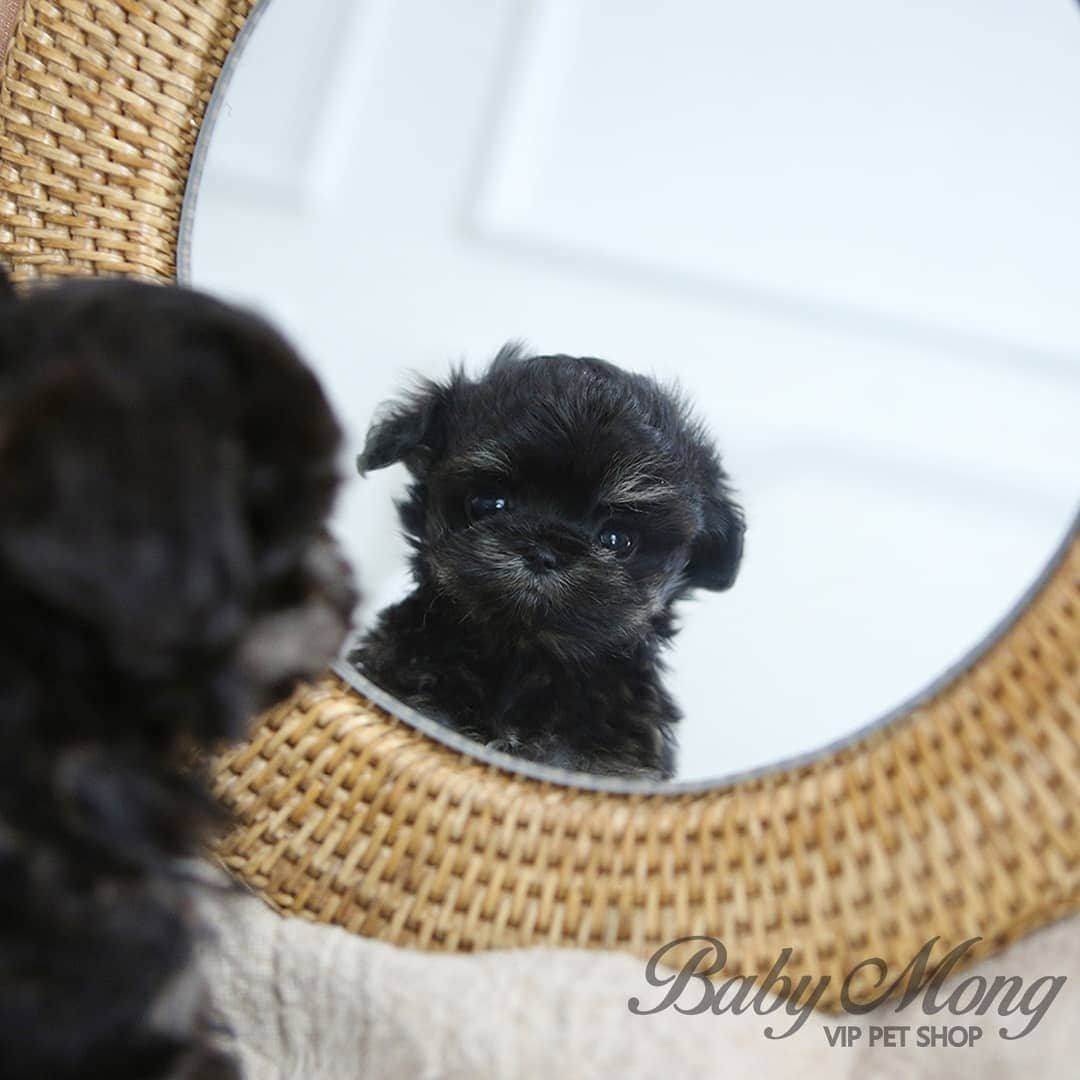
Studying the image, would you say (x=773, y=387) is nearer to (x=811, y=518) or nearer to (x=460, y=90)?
(x=811, y=518)

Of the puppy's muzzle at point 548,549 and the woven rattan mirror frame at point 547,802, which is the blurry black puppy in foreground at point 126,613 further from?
the puppy's muzzle at point 548,549

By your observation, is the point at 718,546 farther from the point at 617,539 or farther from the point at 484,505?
the point at 484,505

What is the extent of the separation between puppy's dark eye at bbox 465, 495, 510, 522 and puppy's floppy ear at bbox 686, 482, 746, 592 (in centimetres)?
27

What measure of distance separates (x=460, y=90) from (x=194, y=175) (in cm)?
36

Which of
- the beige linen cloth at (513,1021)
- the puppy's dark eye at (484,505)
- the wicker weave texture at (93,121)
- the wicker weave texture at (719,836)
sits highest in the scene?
the wicker weave texture at (93,121)

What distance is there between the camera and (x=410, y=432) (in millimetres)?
1690

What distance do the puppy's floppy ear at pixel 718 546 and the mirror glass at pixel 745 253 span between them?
20 millimetres

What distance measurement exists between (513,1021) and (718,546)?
28.8 inches

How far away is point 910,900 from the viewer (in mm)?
1188

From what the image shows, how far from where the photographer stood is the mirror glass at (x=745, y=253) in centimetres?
140

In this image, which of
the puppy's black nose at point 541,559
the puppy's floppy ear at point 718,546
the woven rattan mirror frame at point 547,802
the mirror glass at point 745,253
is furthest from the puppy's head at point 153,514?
the puppy's floppy ear at point 718,546

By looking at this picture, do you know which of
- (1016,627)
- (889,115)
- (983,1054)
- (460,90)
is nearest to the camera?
(983,1054)

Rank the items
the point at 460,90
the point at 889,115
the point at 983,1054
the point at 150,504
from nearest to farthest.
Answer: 1. the point at 150,504
2. the point at 983,1054
3. the point at 889,115
4. the point at 460,90

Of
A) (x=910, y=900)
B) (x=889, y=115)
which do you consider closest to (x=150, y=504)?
(x=910, y=900)
